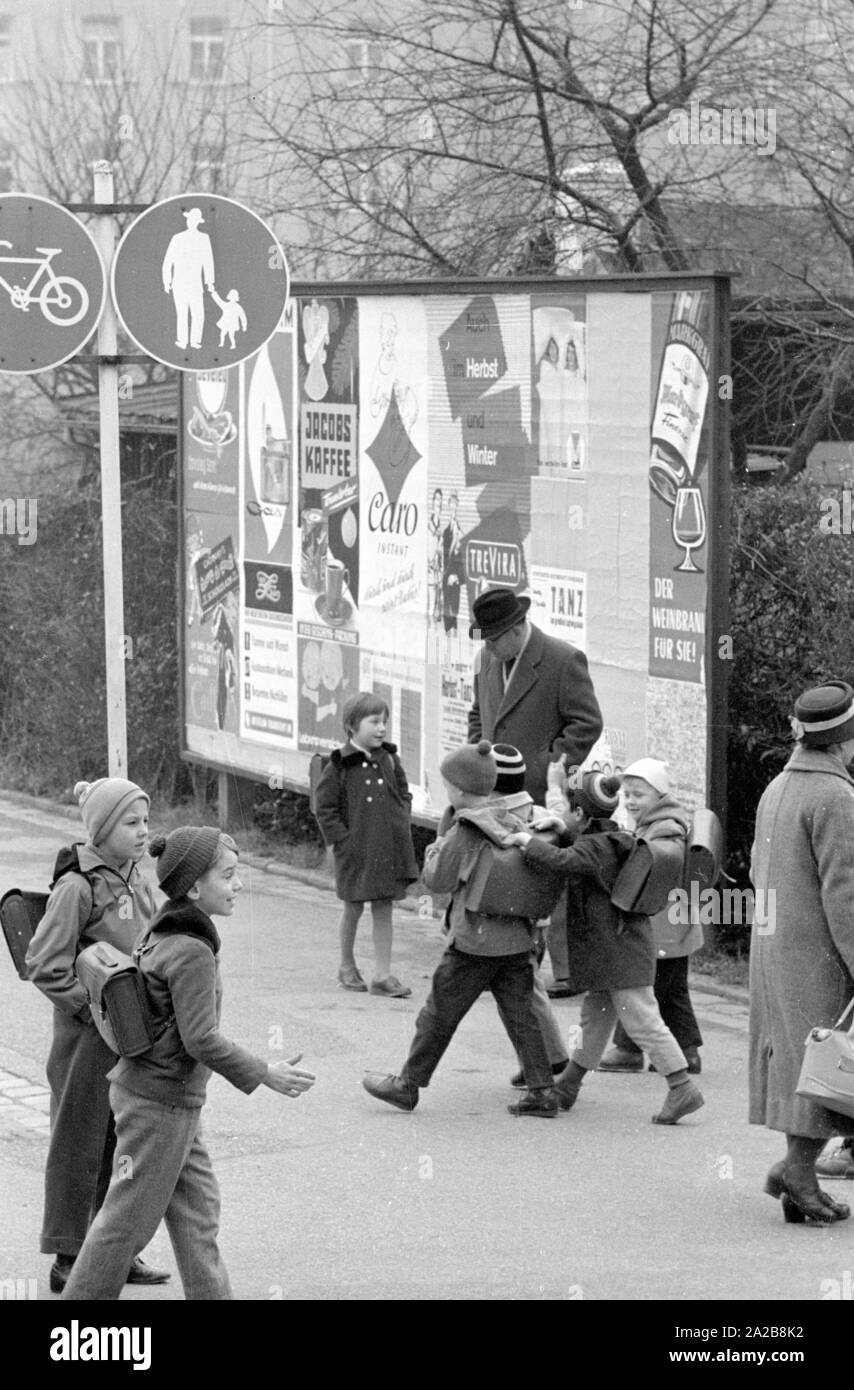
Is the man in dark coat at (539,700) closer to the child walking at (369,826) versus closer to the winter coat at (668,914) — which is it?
the winter coat at (668,914)

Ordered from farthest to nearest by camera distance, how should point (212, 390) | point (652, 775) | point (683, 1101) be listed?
point (212, 390) → point (652, 775) → point (683, 1101)

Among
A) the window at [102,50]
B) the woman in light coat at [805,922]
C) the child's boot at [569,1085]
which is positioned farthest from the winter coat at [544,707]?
the window at [102,50]

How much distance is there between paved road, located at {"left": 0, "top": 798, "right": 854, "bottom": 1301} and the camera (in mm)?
6020

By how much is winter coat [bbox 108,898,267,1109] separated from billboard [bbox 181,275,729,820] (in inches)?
184

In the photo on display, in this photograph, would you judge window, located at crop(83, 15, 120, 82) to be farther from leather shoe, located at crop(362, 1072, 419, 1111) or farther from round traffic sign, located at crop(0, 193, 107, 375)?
leather shoe, located at crop(362, 1072, 419, 1111)

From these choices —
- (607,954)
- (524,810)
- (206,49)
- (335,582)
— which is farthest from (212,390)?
(206,49)

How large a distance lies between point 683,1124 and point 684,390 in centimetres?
360

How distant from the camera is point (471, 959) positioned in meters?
7.79

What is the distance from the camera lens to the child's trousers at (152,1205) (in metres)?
5.21

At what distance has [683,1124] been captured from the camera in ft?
25.4

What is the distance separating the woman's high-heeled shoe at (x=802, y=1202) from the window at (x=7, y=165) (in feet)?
62.0

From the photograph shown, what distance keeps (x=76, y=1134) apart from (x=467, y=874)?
219 centimetres

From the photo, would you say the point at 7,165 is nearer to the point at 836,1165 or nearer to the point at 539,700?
the point at 539,700

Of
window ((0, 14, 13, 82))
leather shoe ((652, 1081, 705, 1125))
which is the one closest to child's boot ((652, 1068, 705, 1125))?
leather shoe ((652, 1081, 705, 1125))
